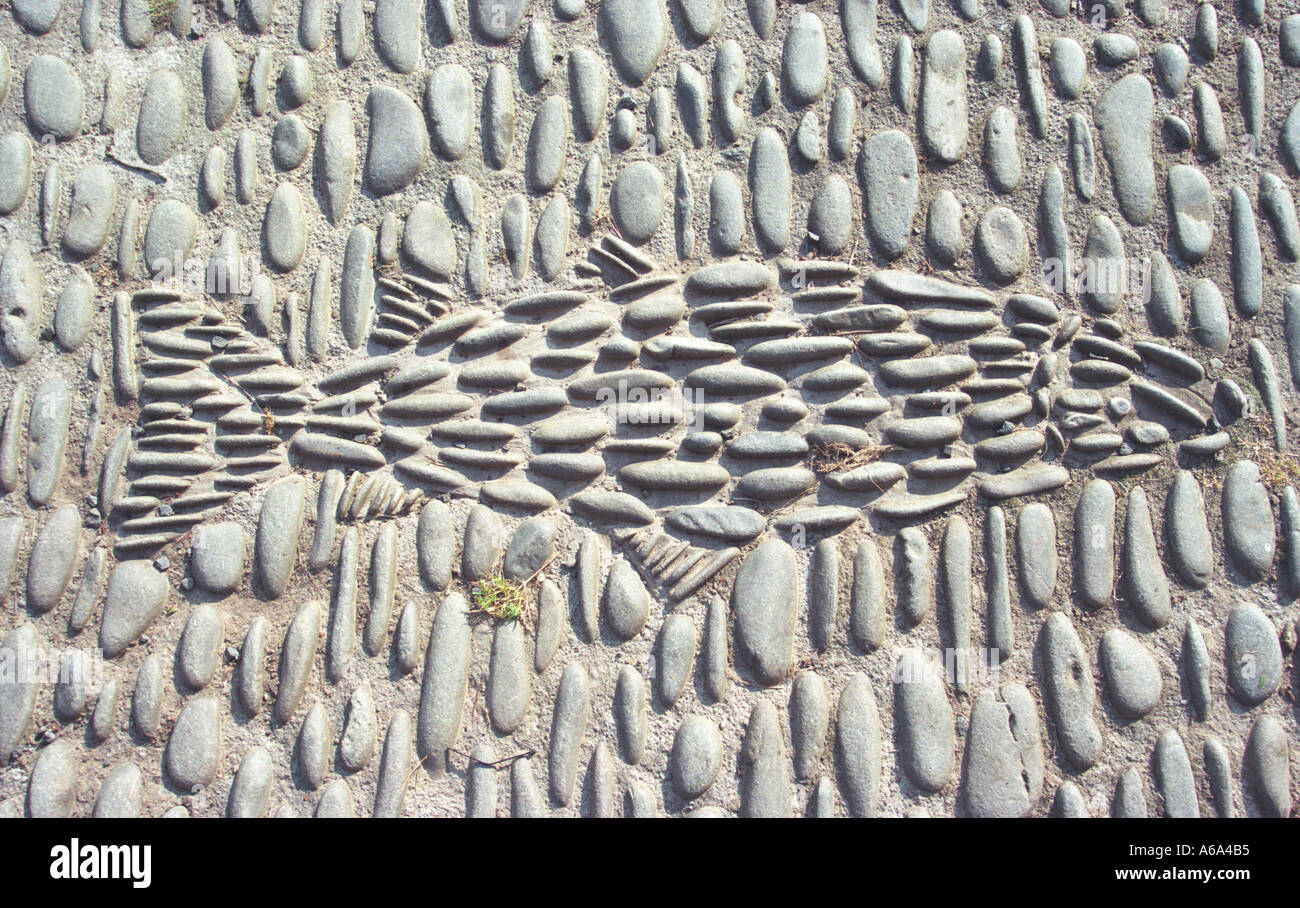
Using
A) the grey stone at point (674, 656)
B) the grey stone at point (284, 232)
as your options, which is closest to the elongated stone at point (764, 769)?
the grey stone at point (674, 656)

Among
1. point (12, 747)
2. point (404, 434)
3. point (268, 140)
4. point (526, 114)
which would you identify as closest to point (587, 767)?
point (404, 434)

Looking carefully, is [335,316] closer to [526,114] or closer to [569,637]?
[526,114]

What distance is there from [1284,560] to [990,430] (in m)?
0.92

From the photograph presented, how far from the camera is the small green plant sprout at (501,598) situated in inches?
97.5

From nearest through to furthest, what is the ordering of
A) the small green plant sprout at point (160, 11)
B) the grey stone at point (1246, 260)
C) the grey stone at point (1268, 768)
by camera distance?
1. the grey stone at point (1268, 768)
2. the grey stone at point (1246, 260)
3. the small green plant sprout at point (160, 11)

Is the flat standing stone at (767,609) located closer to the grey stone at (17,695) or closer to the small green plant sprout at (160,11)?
the grey stone at (17,695)

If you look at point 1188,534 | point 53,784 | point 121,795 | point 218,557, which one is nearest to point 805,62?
point 1188,534

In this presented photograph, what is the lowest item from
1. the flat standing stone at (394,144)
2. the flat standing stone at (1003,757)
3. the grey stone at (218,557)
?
the flat standing stone at (1003,757)

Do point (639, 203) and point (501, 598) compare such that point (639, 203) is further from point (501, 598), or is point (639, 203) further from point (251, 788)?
point (251, 788)

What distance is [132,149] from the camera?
108 inches

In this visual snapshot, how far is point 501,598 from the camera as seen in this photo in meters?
2.48

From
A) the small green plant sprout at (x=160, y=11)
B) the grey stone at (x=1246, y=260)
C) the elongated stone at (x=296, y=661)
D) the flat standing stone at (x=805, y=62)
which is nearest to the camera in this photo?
the elongated stone at (x=296, y=661)

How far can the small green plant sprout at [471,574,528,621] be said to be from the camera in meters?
2.48

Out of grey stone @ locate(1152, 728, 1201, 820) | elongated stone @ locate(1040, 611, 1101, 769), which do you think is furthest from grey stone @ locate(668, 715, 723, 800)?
grey stone @ locate(1152, 728, 1201, 820)
